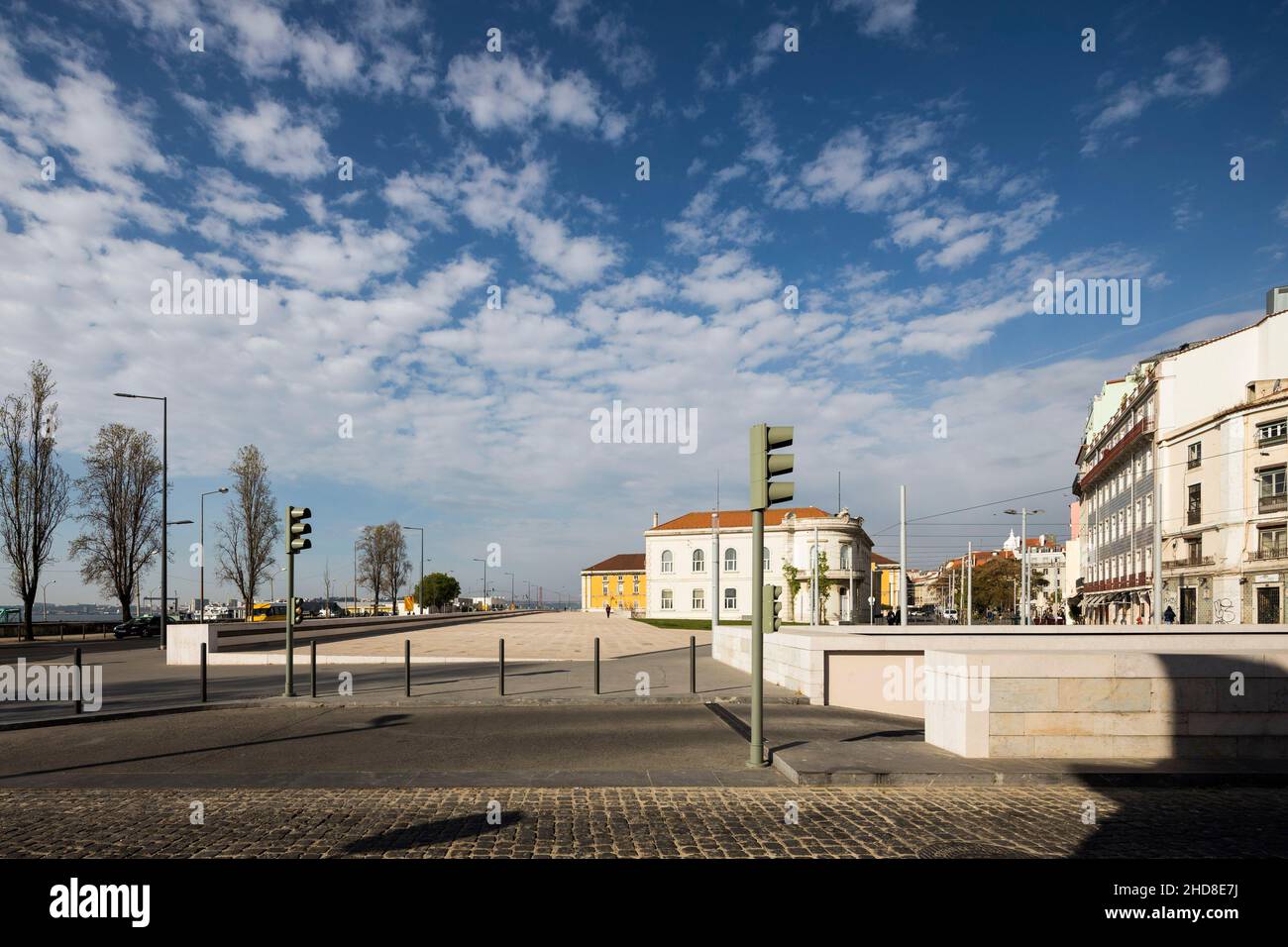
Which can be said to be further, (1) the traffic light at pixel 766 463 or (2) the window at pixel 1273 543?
(2) the window at pixel 1273 543

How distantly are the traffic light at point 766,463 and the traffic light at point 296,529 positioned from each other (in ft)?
30.8

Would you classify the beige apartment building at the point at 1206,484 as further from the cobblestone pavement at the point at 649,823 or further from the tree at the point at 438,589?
the tree at the point at 438,589

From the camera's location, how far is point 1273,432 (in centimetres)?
4188

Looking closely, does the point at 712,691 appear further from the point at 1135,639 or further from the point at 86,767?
the point at 1135,639

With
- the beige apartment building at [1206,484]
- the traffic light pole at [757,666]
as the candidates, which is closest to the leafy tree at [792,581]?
the beige apartment building at [1206,484]

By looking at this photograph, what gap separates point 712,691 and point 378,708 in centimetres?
599

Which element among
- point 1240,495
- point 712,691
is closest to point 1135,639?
point 712,691

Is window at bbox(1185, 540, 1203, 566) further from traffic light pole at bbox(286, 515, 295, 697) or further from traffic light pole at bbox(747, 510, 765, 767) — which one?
traffic light pole at bbox(286, 515, 295, 697)

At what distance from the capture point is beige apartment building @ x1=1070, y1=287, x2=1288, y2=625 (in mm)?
41188

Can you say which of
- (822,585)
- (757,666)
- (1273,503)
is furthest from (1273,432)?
(757,666)

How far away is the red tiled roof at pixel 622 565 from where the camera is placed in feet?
411

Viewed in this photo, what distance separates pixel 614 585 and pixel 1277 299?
91463 millimetres
